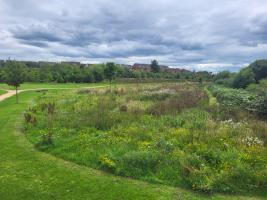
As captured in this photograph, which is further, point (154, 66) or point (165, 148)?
point (154, 66)

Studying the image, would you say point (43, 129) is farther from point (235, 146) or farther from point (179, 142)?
point (235, 146)

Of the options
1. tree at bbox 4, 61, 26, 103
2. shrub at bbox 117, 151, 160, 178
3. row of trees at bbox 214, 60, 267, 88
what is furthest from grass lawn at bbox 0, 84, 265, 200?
row of trees at bbox 214, 60, 267, 88

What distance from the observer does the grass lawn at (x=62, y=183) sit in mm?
6877

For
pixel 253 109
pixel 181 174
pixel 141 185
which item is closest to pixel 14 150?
pixel 141 185

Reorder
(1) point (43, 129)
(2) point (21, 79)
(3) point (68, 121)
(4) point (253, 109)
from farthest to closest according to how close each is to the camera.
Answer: (2) point (21, 79) < (4) point (253, 109) < (3) point (68, 121) < (1) point (43, 129)

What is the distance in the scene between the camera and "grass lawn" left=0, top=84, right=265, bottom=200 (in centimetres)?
688

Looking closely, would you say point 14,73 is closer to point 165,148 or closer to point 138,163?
point 165,148

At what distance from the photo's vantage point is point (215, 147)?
9.47 m

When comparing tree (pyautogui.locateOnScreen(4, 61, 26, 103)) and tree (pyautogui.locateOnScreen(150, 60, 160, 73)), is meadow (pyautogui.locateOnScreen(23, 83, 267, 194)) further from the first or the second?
tree (pyautogui.locateOnScreen(150, 60, 160, 73))

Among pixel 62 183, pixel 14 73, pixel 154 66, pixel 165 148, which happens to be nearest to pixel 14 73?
pixel 14 73

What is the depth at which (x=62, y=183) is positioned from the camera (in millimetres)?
7492

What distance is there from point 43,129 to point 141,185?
7.07 meters

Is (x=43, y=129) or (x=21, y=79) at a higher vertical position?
(x=21, y=79)

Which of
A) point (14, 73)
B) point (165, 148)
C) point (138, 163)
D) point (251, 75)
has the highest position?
point (14, 73)
